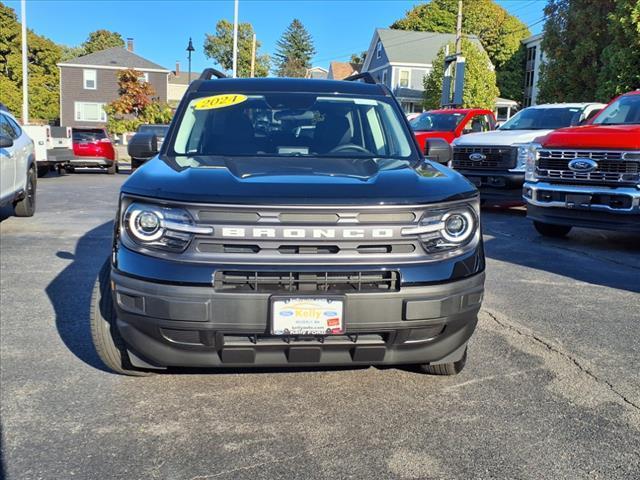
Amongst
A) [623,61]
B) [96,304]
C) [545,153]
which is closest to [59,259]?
[96,304]

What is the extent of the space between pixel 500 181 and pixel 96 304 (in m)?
8.75

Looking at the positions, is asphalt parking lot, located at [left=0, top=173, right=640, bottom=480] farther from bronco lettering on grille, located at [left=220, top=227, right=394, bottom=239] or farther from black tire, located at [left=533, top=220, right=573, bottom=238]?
black tire, located at [left=533, top=220, right=573, bottom=238]

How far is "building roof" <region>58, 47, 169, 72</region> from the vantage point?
50750 millimetres

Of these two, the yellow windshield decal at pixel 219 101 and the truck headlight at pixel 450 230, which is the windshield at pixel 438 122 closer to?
the yellow windshield decal at pixel 219 101

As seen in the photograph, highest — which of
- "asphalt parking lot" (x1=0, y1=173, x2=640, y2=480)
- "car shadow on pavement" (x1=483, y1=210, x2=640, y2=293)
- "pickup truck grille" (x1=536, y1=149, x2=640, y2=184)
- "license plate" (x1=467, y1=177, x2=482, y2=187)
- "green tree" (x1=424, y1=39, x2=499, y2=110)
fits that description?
"green tree" (x1=424, y1=39, x2=499, y2=110)

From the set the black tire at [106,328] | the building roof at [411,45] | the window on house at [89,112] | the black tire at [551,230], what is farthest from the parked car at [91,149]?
the window on house at [89,112]

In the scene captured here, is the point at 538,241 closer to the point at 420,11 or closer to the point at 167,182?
the point at 167,182

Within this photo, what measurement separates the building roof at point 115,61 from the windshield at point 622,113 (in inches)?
1876

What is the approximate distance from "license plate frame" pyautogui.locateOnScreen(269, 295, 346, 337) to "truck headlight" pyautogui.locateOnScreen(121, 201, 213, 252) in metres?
0.48

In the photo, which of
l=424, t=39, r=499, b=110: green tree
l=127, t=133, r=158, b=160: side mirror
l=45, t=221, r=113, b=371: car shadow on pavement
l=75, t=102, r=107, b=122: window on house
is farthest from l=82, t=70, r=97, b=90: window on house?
l=127, t=133, r=158, b=160: side mirror

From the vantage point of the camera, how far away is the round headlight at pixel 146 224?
9.87 feet

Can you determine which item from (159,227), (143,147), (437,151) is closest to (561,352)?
(437,151)

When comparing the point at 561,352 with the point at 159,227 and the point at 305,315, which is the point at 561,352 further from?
the point at 159,227

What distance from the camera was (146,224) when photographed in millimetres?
3025
